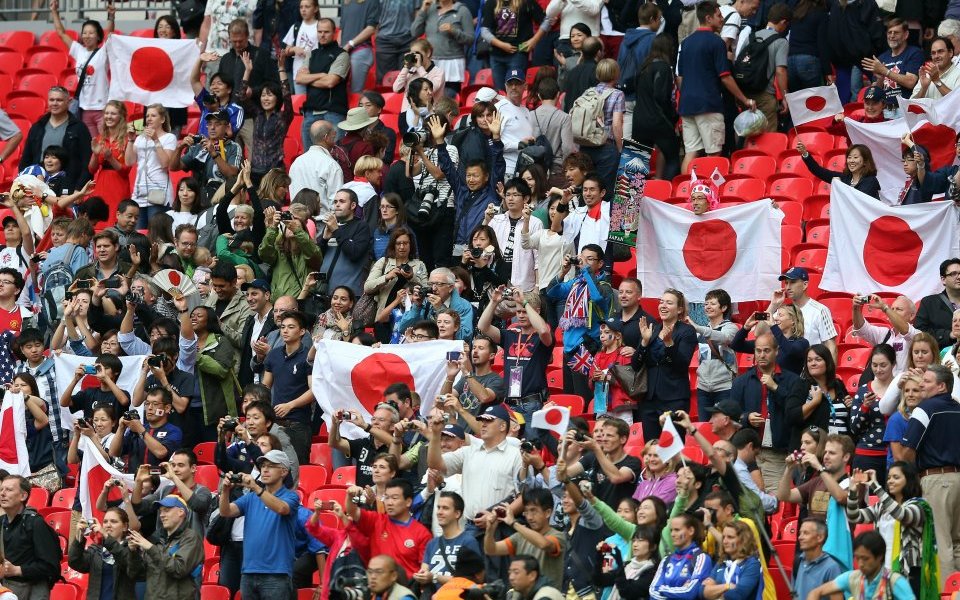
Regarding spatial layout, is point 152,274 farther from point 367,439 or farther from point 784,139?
point 784,139

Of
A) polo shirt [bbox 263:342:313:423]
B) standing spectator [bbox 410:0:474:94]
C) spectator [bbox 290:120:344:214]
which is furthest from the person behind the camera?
standing spectator [bbox 410:0:474:94]

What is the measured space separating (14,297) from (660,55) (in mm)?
5627

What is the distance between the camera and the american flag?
1363 centimetres

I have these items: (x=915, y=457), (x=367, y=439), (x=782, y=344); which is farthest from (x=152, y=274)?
(x=915, y=457)

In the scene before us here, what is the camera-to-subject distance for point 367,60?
1902cm

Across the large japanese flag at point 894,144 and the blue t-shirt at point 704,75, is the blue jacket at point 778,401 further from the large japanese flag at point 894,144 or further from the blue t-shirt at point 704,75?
the blue t-shirt at point 704,75

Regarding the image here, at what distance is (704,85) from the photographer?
16.4 metres

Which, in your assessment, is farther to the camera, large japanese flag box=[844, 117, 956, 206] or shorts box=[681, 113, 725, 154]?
shorts box=[681, 113, 725, 154]

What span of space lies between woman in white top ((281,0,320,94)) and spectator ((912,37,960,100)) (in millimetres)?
6085

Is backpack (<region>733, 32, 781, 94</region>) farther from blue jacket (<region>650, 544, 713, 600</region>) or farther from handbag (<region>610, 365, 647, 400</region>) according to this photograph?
blue jacket (<region>650, 544, 713, 600</region>)

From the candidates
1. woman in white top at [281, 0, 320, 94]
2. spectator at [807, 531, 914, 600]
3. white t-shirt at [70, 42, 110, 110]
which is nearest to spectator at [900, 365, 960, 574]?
spectator at [807, 531, 914, 600]

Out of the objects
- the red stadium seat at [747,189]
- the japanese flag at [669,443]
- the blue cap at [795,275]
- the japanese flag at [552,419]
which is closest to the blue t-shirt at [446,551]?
the japanese flag at [552,419]

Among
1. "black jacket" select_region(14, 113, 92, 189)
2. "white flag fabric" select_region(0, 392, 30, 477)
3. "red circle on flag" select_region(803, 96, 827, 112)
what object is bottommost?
"white flag fabric" select_region(0, 392, 30, 477)

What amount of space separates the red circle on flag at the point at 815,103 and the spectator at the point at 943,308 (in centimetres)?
361
